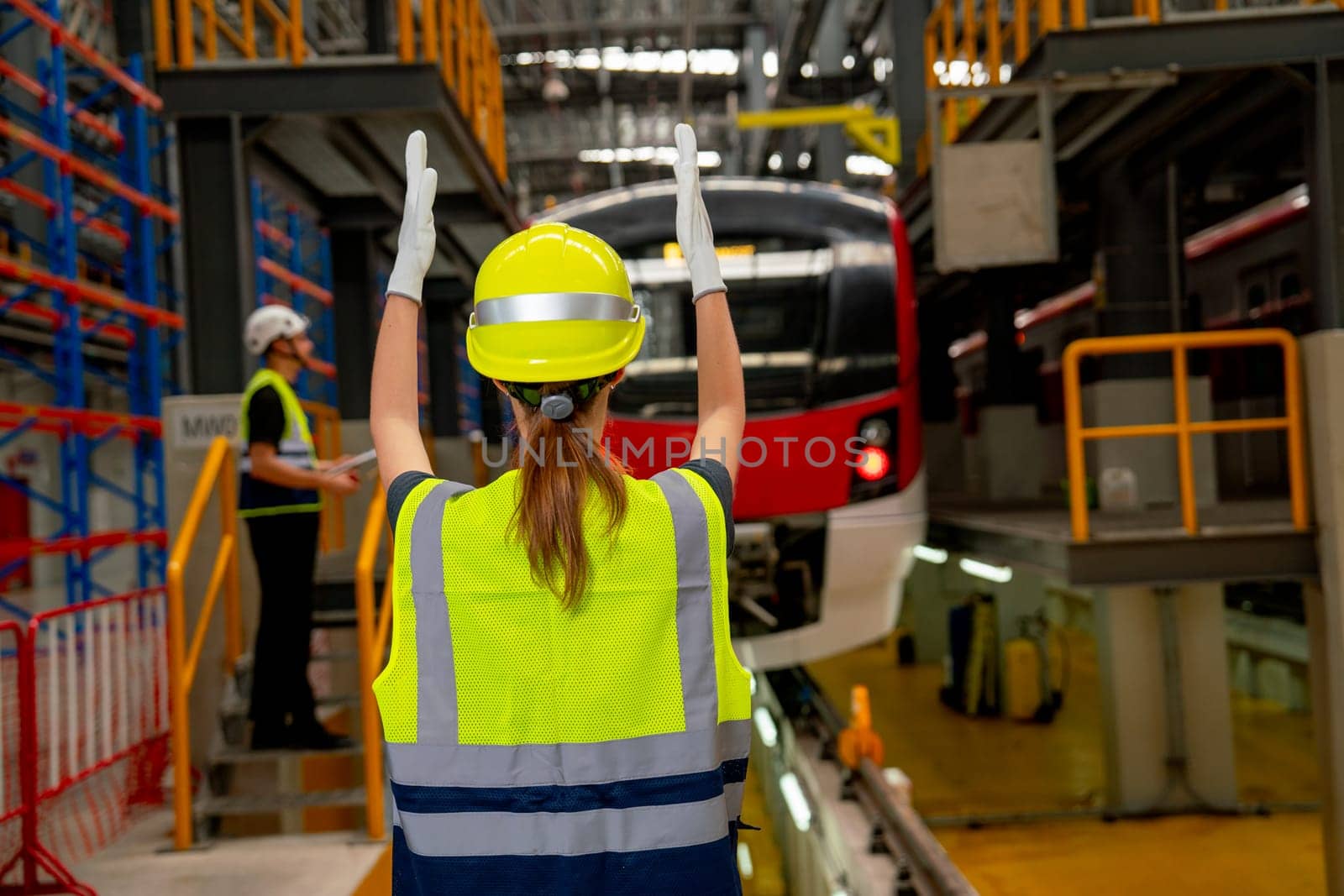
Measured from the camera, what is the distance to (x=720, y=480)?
1407mm

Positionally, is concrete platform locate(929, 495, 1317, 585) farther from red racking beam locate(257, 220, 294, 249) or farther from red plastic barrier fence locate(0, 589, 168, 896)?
red racking beam locate(257, 220, 294, 249)

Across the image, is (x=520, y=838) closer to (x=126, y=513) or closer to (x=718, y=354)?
(x=718, y=354)

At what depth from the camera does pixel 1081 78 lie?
233 inches

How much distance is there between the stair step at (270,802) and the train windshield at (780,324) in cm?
201

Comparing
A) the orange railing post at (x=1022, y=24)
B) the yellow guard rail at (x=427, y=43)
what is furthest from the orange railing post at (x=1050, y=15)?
the yellow guard rail at (x=427, y=43)

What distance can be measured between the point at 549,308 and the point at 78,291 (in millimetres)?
9614

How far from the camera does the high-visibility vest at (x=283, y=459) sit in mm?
4559

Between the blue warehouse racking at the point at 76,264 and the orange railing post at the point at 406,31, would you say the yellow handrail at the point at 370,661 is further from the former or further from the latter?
the blue warehouse racking at the point at 76,264

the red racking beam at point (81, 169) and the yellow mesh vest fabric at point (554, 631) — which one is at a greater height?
the red racking beam at point (81, 169)

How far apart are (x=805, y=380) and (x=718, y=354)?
374 cm

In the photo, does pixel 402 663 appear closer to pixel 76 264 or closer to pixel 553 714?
pixel 553 714

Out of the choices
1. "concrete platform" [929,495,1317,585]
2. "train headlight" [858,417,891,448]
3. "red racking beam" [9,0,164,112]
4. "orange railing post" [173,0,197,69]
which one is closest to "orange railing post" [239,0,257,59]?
"orange railing post" [173,0,197,69]

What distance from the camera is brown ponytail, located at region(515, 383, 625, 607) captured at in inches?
50.2

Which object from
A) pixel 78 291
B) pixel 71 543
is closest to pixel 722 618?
pixel 71 543
